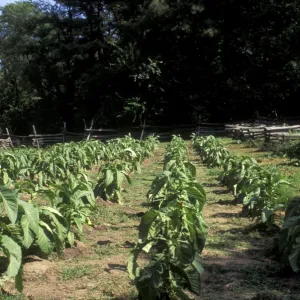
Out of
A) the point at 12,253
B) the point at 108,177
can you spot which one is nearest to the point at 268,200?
the point at 108,177

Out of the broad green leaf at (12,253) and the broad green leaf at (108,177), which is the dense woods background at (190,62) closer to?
the broad green leaf at (108,177)

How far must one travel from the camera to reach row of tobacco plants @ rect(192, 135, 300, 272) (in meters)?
3.83

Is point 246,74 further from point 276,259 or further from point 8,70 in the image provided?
point 276,259

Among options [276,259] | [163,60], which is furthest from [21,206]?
[163,60]

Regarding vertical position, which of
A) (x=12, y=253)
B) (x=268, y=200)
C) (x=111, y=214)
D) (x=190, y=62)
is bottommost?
(x=111, y=214)

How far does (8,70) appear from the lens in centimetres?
4578

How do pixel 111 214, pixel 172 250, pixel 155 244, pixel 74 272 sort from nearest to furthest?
pixel 172 250 → pixel 74 272 → pixel 155 244 → pixel 111 214

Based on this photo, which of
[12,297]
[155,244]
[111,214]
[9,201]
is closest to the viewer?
[9,201]

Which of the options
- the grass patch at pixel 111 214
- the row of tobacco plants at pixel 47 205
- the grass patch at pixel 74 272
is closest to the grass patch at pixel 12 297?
the row of tobacco plants at pixel 47 205

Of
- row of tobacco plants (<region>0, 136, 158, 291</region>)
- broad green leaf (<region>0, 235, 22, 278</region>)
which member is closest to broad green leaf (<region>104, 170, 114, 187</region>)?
row of tobacco plants (<region>0, 136, 158, 291</region>)

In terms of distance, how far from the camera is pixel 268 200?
228 inches

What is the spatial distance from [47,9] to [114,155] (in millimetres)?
28176

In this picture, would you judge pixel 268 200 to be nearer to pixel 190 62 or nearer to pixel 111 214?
pixel 111 214

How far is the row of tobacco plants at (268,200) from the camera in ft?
12.6
